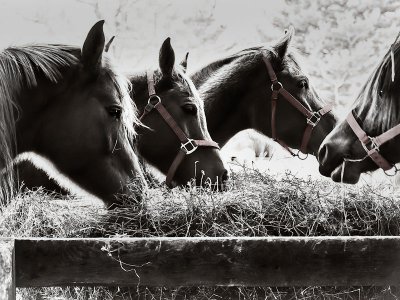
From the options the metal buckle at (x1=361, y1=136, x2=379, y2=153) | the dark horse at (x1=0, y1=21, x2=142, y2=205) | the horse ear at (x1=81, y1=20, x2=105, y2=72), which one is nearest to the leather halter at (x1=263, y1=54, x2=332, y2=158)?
the metal buckle at (x1=361, y1=136, x2=379, y2=153)

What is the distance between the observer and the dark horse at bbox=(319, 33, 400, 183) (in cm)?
212

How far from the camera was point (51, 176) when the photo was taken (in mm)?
1953

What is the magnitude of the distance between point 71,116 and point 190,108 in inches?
26.8

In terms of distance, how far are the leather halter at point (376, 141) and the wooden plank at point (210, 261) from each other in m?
0.98

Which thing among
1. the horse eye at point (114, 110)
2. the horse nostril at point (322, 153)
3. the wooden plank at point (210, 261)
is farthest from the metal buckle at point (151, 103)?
the wooden plank at point (210, 261)

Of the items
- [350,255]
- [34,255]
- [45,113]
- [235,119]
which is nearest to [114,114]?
[45,113]

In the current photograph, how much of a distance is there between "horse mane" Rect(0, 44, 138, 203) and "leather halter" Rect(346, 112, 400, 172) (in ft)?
3.01

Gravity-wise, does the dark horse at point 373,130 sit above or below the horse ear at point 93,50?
below

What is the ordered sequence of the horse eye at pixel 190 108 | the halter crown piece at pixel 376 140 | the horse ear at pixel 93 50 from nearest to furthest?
the horse ear at pixel 93 50, the halter crown piece at pixel 376 140, the horse eye at pixel 190 108

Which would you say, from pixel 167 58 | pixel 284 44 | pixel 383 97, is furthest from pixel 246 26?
pixel 383 97

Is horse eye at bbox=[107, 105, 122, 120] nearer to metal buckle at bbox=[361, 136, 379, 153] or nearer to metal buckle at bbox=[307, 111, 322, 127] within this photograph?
metal buckle at bbox=[361, 136, 379, 153]

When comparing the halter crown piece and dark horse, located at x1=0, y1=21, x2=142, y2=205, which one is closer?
dark horse, located at x1=0, y1=21, x2=142, y2=205

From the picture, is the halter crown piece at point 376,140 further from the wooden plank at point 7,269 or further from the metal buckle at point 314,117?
the wooden plank at point 7,269

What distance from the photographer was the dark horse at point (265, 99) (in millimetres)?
2922
